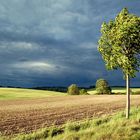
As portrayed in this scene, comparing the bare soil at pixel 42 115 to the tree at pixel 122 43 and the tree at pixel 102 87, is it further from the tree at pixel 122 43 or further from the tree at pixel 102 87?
the tree at pixel 102 87

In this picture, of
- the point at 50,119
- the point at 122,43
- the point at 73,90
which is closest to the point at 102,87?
the point at 73,90

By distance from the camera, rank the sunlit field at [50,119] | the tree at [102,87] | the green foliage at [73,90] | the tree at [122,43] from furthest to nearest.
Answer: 1. the green foliage at [73,90]
2. the tree at [102,87]
3. the tree at [122,43]
4. the sunlit field at [50,119]

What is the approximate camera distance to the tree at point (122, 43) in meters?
25.8

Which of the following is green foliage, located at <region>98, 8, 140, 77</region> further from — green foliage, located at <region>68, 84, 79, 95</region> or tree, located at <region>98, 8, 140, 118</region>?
green foliage, located at <region>68, 84, 79, 95</region>

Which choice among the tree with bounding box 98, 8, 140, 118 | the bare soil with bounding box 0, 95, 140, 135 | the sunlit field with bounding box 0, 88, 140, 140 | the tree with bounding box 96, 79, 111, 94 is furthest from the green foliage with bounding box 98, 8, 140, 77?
A: the tree with bounding box 96, 79, 111, 94

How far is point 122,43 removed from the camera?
26406 millimetres

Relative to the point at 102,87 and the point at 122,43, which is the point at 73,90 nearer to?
the point at 102,87

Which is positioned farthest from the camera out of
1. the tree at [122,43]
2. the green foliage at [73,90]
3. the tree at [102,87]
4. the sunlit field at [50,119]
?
the green foliage at [73,90]

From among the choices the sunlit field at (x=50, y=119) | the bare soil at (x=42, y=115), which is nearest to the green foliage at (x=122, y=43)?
the sunlit field at (x=50, y=119)

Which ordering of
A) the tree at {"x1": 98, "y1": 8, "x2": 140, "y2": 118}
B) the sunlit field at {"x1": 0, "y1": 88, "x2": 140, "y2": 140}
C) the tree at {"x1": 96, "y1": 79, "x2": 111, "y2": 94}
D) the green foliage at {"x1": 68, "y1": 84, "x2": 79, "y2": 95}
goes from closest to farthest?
the sunlit field at {"x1": 0, "y1": 88, "x2": 140, "y2": 140}, the tree at {"x1": 98, "y1": 8, "x2": 140, "y2": 118}, the tree at {"x1": 96, "y1": 79, "x2": 111, "y2": 94}, the green foliage at {"x1": 68, "y1": 84, "x2": 79, "y2": 95}

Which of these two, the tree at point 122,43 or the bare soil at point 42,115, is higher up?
the tree at point 122,43

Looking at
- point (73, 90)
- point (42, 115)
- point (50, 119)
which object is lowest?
point (50, 119)

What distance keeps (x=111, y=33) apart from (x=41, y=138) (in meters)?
11.4

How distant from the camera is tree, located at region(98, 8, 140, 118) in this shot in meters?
25.8
